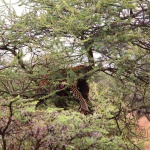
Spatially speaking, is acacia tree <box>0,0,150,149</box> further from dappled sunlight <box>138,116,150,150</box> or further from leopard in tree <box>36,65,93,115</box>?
dappled sunlight <box>138,116,150,150</box>

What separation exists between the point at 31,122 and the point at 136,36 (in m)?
2.39

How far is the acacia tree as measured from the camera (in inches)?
206

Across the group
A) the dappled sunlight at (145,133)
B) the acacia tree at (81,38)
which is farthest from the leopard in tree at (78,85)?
the dappled sunlight at (145,133)

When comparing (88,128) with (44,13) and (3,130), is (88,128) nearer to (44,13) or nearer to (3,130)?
(3,130)

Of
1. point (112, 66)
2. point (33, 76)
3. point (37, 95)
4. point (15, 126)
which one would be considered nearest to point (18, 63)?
point (33, 76)

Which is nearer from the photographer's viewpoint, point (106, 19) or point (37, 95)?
point (106, 19)

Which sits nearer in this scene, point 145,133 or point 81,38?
point 81,38

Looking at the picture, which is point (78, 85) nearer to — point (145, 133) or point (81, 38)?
point (81, 38)

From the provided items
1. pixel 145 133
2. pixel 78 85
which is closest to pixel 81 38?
pixel 78 85

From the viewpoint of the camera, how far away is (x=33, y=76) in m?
5.77

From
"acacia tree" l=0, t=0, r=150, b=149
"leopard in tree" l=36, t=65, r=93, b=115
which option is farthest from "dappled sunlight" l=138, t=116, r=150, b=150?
"leopard in tree" l=36, t=65, r=93, b=115

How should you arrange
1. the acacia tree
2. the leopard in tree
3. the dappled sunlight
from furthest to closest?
the dappled sunlight
the leopard in tree
the acacia tree

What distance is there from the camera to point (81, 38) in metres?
5.70

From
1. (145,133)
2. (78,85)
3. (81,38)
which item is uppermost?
Answer: (81,38)
